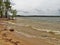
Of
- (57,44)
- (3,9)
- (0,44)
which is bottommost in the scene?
(3,9)


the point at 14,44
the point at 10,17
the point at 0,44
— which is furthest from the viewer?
the point at 10,17

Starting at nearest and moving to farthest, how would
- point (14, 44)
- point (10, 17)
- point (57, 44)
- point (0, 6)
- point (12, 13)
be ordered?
1. point (14, 44)
2. point (57, 44)
3. point (0, 6)
4. point (12, 13)
5. point (10, 17)

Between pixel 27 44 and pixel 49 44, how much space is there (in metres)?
1.66

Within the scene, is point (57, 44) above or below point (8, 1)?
above

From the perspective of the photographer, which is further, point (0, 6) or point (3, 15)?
point (3, 15)

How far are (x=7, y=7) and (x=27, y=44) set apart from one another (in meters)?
51.5

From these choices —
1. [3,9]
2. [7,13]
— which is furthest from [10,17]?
A: [3,9]

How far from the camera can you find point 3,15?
6388 centimetres

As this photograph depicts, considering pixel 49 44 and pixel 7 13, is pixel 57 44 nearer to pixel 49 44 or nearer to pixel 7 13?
pixel 49 44

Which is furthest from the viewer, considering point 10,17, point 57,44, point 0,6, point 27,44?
point 10,17

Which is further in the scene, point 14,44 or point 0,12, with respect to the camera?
point 0,12

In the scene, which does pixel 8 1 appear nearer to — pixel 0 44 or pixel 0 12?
pixel 0 12

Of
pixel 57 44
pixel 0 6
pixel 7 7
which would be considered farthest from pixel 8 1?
pixel 57 44

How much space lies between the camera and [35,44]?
12.3 meters
